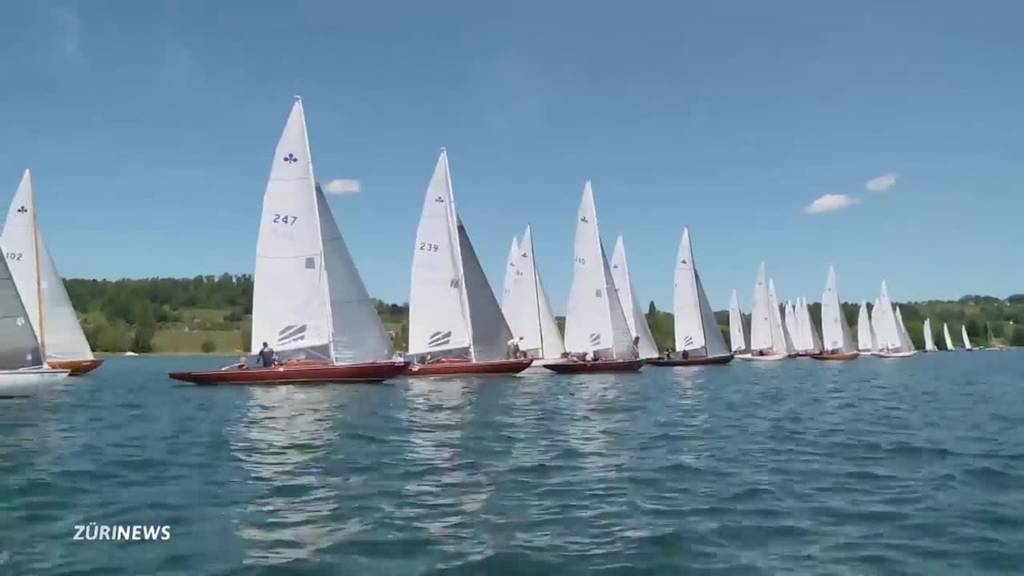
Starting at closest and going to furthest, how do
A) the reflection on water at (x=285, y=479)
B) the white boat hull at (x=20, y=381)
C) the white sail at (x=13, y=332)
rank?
the reflection on water at (x=285, y=479)
the white sail at (x=13, y=332)
the white boat hull at (x=20, y=381)

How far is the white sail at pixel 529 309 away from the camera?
55.0 meters

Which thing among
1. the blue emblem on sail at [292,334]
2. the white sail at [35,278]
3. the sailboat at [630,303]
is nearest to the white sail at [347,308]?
the blue emblem on sail at [292,334]

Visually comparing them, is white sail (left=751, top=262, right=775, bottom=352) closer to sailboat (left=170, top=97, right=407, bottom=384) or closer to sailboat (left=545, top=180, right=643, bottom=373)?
sailboat (left=545, top=180, right=643, bottom=373)

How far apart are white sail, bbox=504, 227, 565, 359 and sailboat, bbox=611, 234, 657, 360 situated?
1081 centimetres

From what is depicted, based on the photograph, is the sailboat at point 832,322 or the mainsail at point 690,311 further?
the sailboat at point 832,322

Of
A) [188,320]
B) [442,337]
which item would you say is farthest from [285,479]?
[188,320]

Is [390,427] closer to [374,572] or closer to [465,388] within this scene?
[374,572]

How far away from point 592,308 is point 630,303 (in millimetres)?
15290

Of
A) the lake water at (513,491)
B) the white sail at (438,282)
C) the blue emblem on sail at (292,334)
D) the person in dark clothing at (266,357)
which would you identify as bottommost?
the lake water at (513,491)

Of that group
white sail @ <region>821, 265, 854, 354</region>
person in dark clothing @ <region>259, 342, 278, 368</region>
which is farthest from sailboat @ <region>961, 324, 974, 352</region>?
person in dark clothing @ <region>259, 342, 278, 368</region>

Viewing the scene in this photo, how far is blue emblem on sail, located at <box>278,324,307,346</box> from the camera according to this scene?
38562mm

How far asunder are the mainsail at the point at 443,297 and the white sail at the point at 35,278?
69.6ft

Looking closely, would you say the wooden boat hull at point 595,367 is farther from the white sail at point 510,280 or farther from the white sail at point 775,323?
the white sail at point 775,323

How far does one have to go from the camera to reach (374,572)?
797 centimetres
